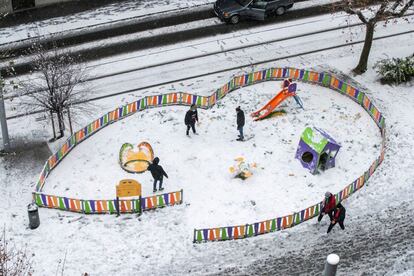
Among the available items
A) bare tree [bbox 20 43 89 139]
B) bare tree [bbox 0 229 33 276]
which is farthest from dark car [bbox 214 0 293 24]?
bare tree [bbox 0 229 33 276]

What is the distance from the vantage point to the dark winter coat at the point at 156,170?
73.6 feet

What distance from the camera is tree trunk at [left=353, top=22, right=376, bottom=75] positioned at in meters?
28.9

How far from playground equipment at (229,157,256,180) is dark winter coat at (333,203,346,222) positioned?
163 inches

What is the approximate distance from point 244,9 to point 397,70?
9.19 metres

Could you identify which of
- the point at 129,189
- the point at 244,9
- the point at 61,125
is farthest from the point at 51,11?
the point at 129,189

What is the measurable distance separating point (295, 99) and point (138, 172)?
26.8 ft

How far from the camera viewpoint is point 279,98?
27156mm

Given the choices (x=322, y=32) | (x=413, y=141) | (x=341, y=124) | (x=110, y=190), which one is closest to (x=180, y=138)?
(x=110, y=190)

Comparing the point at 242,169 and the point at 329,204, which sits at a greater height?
the point at 242,169

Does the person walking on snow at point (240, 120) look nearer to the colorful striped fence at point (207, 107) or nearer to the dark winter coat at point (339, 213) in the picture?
the colorful striped fence at point (207, 107)

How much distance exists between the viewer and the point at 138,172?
24250mm

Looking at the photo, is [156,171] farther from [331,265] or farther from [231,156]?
[331,265]

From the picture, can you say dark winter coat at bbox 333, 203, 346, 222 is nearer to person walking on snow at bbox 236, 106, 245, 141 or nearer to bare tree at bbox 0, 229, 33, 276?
person walking on snow at bbox 236, 106, 245, 141

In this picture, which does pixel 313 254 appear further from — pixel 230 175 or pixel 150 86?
pixel 150 86
